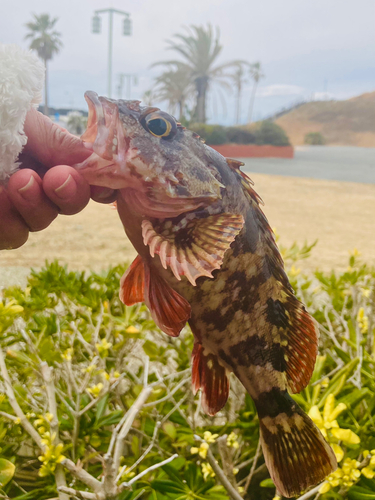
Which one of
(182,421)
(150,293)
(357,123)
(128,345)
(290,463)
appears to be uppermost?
(357,123)

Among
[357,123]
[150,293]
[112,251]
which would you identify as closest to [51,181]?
[150,293]

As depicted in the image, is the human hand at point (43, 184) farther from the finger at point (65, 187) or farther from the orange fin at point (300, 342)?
the orange fin at point (300, 342)

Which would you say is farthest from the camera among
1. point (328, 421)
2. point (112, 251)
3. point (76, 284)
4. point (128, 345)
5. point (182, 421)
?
point (112, 251)

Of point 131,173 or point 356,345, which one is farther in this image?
point 356,345

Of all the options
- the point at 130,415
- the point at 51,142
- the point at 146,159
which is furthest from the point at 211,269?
the point at 130,415

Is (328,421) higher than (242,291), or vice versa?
(242,291)

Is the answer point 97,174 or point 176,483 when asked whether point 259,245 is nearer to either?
point 97,174

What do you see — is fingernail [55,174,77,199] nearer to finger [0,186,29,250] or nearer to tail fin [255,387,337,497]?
finger [0,186,29,250]
